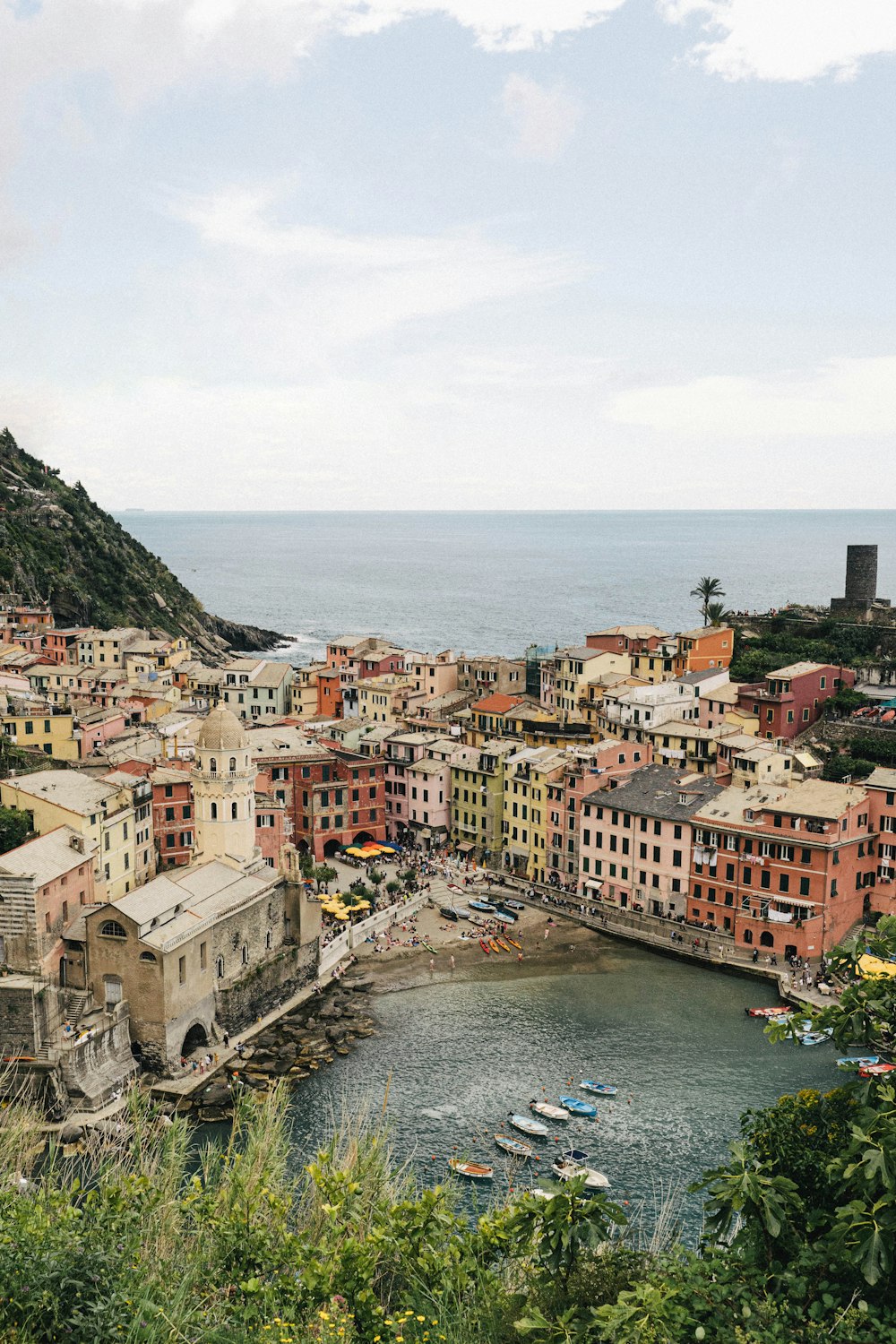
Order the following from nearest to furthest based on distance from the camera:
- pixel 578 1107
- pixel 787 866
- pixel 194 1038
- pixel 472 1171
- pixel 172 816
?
pixel 472 1171
pixel 578 1107
pixel 194 1038
pixel 787 866
pixel 172 816

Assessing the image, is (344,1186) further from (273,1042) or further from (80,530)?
(80,530)

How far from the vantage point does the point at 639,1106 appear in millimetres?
44094

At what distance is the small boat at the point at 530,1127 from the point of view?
4169 centimetres

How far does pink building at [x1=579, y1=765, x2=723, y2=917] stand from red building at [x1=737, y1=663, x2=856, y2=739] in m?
13.5

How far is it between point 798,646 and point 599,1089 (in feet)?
194

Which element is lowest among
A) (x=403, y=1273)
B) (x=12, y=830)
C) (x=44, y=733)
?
(x=403, y=1273)

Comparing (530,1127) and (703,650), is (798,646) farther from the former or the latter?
(530,1127)

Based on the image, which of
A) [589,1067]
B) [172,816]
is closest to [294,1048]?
[589,1067]

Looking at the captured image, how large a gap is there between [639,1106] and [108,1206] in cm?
2628

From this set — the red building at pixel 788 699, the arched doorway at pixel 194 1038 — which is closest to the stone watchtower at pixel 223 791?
the arched doorway at pixel 194 1038

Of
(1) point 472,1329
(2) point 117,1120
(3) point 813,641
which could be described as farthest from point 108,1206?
(3) point 813,641

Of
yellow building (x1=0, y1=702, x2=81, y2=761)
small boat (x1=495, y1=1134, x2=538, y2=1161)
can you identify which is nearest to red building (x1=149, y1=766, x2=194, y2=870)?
yellow building (x1=0, y1=702, x2=81, y2=761)

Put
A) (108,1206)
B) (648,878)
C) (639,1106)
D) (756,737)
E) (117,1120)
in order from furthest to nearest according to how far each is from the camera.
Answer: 1. (756,737)
2. (648,878)
3. (639,1106)
4. (117,1120)
5. (108,1206)

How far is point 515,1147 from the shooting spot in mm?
40469
